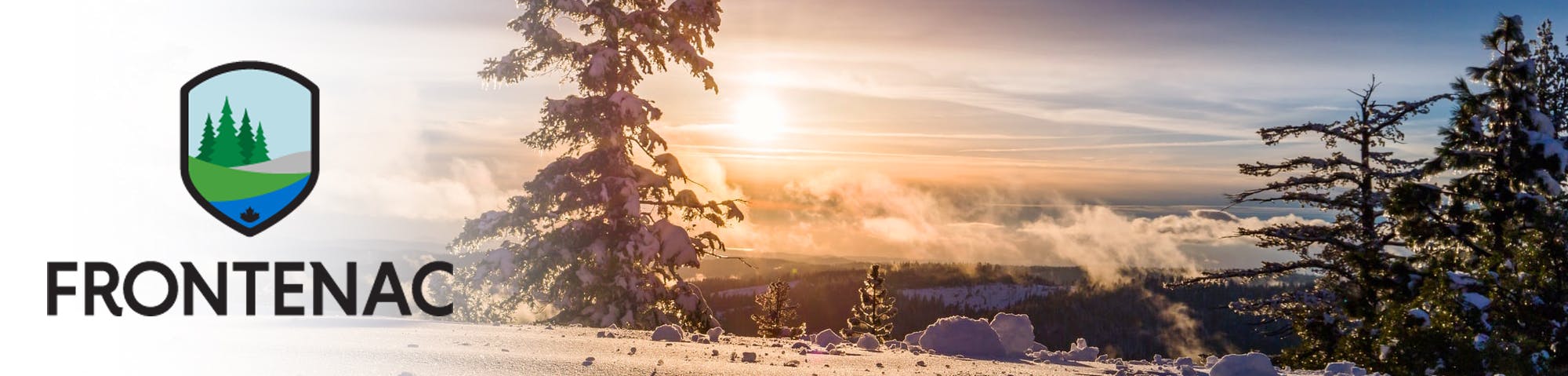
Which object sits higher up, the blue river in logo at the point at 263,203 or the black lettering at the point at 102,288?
the blue river in logo at the point at 263,203

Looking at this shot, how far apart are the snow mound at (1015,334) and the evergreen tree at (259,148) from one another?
369 inches

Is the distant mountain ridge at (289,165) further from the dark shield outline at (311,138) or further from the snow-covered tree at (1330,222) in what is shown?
the snow-covered tree at (1330,222)

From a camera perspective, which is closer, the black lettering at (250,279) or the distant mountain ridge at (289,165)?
the black lettering at (250,279)

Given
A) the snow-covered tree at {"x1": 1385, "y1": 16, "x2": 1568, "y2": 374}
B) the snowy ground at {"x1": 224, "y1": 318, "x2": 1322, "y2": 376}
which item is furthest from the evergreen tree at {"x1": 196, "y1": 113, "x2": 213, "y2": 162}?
the snow-covered tree at {"x1": 1385, "y1": 16, "x2": 1568, "y2": 374}

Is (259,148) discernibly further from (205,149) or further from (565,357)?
(565,357)

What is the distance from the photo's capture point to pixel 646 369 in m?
6.46

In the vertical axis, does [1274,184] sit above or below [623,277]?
above

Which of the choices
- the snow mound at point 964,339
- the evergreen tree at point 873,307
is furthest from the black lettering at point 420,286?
the evergreen tree at point 873,307

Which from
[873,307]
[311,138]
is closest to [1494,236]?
[311,138]

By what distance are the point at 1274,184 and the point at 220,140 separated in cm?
2706

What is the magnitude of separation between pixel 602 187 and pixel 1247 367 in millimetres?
14826

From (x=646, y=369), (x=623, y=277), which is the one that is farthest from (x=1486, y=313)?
(x=623, y=277)

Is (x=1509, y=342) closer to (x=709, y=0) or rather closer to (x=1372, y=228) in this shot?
(x=709, y=0)

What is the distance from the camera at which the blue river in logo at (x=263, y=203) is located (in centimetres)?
1348
